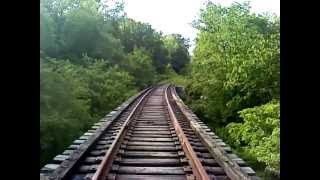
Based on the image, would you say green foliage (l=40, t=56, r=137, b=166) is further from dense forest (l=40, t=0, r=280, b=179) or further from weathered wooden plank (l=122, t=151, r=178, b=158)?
A: weathered wooden plank (l=122, t=151, r=178, b=158)

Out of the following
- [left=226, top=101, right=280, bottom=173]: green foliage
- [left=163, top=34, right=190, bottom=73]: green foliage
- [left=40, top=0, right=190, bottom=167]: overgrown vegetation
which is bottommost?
[left=226, top=101, right=280, bottom=173]: green foliage

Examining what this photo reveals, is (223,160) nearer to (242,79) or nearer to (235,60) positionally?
(235,60)

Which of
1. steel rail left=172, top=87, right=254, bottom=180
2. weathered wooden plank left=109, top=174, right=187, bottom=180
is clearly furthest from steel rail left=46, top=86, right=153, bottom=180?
steel rail left=172, top=87, right=254, bottom=180

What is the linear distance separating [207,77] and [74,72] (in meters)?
7.63

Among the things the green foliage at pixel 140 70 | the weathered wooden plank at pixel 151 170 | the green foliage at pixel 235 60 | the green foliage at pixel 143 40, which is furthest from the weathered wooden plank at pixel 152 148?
the green foliage at pixel 143 40

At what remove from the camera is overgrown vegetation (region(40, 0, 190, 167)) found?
12.6 metres

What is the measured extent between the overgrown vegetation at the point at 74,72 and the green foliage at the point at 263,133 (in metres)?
5.33

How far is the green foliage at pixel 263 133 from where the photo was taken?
11781 millimetres

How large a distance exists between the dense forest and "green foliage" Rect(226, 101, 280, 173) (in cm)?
3

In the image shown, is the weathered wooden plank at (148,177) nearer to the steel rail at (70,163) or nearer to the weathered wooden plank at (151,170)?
the weathered wooden plank at (151,170)
